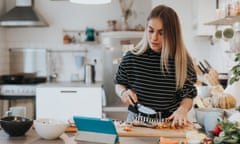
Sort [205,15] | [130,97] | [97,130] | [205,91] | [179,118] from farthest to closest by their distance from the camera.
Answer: [205,15], [205,91], [130,97], [179,118], [97,130]

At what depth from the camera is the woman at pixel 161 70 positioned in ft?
7.03

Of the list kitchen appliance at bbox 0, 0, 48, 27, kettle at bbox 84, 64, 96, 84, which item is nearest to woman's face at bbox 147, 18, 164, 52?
kettle at bbox 84, 64, 96, 84

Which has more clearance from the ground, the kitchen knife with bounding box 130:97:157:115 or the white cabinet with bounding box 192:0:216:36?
the white cabinet with bounding box 192:0:216:36

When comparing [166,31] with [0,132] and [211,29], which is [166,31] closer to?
[0,132]

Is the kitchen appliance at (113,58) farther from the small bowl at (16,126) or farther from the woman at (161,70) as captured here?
the small bowl at (16,126)

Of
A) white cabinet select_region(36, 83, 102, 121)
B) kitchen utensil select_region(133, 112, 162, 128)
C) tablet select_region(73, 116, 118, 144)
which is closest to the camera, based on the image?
tablet select_region(73, 116, 118, 144)

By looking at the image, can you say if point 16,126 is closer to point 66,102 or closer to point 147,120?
point 147,120

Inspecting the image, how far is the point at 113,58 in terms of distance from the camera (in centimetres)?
509

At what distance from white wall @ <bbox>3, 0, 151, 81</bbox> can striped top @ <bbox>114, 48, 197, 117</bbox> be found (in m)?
3.36

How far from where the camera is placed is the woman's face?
2.14 m

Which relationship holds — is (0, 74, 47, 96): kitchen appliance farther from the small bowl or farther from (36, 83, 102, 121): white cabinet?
the small bowl

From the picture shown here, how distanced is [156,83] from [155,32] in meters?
0.31

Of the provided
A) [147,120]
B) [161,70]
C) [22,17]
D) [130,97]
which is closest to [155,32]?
[161,70]

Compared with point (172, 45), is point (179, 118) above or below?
below
